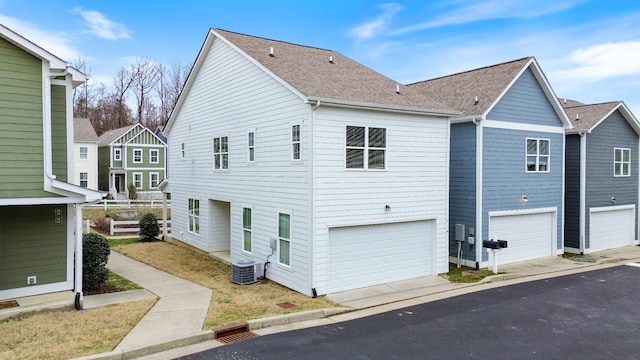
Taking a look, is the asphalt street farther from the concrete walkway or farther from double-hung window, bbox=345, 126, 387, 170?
double-hung window, bbox=345, 126, 387, 170

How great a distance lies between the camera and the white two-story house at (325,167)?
1159 centimetres

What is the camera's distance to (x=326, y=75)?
44.6 feet

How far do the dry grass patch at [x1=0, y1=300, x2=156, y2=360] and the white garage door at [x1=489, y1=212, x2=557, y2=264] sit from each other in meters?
12.2

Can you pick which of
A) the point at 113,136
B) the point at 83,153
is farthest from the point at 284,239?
the point at 113,136

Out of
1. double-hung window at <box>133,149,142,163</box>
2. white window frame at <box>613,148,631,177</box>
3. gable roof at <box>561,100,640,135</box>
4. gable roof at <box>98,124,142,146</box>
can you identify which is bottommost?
white window frame at <box>613,148,631,177</box>

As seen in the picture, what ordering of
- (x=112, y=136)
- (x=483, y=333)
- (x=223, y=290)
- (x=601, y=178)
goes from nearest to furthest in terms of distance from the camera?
1. (x=483, y=333)
2. (x=223, y=290)
3. (x=601, y=178)
4. (x=112, y=136)

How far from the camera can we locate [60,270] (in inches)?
426

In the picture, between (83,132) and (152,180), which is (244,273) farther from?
(83,132)

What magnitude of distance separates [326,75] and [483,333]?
8.55 m

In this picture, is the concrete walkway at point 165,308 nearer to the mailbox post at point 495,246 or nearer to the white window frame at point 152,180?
the mailbox post at point 495,246

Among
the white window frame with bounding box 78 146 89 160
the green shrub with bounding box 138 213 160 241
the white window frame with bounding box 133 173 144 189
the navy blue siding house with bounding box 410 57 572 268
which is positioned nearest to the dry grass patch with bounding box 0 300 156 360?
the navy blue siding house with bounding box 410 57 572 268

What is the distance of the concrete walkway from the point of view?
26.6ft

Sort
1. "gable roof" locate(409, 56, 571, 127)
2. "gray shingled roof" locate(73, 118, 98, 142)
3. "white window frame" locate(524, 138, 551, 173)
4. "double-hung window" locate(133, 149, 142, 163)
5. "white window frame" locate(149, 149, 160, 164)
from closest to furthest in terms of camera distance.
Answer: "gable roof" locate(409, 56, 571, 127) → "white window frame" locate(524, 138, 551, 173) → "gray shingled roof" locate(73, 118, 98, 142) → "double-hung window" locate(133, 149, 142, 163) → "white window frame" locate(149, 149, 160, 164)

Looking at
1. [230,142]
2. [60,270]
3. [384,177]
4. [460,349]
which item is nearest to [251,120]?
[230,142]
